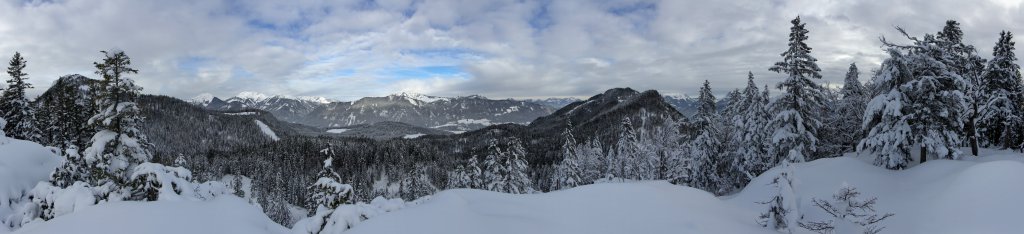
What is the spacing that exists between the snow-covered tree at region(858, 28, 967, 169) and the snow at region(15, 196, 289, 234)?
83.1ft

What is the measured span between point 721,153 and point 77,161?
4265 cm

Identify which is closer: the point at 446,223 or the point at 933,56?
the point at 446,223

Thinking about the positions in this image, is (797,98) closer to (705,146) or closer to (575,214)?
(705,146)

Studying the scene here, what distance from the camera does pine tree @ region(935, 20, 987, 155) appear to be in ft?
67.4

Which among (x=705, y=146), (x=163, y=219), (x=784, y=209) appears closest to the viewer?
(x=163, y=219)

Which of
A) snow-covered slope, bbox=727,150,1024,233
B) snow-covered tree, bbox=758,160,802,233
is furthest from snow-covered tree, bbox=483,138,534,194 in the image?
snow-covered tree, bbox=758,160,802,233

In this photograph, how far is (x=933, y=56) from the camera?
792 inches

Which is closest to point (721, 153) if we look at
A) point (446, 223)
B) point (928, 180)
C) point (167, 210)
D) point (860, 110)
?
point (860, 110)

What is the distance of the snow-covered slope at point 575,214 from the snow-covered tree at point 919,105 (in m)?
12.3

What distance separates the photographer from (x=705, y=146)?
37.5 m

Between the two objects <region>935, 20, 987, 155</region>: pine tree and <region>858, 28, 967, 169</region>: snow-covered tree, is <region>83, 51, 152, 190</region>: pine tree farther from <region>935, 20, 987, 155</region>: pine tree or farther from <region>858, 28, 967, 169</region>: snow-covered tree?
<region>935, 20, 987, 155</region>: pine tree

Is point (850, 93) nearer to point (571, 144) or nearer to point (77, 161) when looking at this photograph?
point (571, 144)

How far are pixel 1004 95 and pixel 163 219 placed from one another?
4642 centimetres

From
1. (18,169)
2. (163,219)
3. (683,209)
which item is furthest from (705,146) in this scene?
(18,169)
